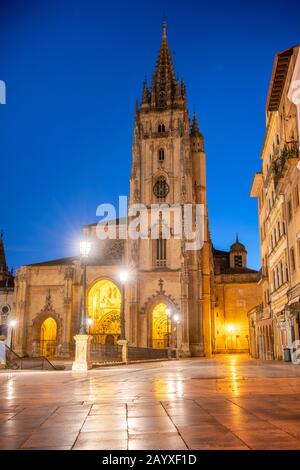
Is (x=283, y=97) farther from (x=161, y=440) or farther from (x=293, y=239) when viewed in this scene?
(x=161, y=440)

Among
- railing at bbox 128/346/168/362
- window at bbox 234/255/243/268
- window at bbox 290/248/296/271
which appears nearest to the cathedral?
railing at bbox 128/346/168/362

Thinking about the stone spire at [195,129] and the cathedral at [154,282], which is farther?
the stone spire at [195,129]

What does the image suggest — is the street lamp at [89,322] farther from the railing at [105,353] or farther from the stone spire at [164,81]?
the stone spire at [164,81]

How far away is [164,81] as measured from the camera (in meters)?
66.4

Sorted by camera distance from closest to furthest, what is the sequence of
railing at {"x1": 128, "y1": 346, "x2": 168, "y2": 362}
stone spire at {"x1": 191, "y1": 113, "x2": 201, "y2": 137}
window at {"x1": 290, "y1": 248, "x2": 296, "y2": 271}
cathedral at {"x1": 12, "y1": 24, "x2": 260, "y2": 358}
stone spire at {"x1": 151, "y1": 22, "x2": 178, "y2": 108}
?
window at {"x1": 290, "y1": 248, "x2": 296, "y2": 271}
railing at {"x1": 128, "y1": 346, "x2": 168, "y2": 362}
cathedral at {"x1": 12, "y1": 24, "x2": 260, "y2": 358}
stone spire at {"x1": 151, "y1": 22, "x2": 178, "y2": 108}
stone spire at {"x1": 191, "y1": 113, "x2": 201, "y2": 137}

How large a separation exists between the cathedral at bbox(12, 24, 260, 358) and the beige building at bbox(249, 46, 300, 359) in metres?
15.0

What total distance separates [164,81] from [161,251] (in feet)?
84.8

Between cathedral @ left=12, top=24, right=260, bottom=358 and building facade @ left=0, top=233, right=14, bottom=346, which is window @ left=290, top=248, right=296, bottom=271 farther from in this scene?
building facade @ left=0, top=233, right=14, bottom=346

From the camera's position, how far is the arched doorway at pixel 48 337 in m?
58.5

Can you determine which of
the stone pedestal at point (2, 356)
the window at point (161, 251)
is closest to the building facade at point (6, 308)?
the window at point (161, 251)

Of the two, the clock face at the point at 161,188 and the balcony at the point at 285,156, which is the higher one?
the clock face at the point at 161,188

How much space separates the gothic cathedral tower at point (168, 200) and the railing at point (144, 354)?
7563mm

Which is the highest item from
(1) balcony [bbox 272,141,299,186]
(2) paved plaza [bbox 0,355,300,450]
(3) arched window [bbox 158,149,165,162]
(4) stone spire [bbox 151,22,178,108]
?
(4) stone spire [bbox 151,22,178,108]

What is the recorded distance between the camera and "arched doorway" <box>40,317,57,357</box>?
192 ft
